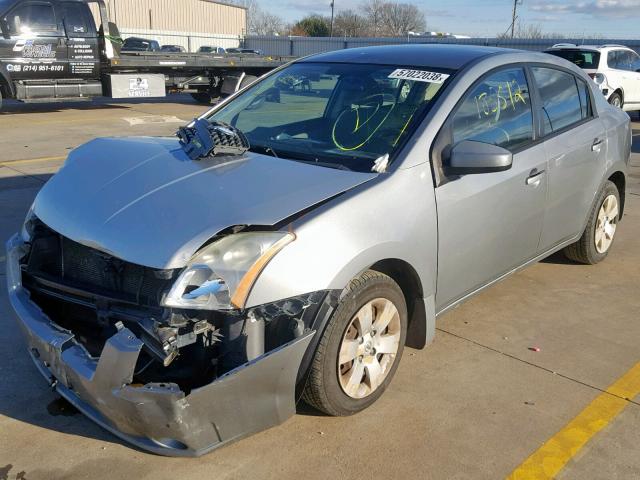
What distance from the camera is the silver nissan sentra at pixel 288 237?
8.69 feet

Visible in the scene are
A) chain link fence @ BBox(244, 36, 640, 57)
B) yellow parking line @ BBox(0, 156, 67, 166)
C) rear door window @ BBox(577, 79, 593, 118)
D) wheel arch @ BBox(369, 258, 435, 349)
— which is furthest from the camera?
chain link fence @ BBox(244, 36, 640, 57)

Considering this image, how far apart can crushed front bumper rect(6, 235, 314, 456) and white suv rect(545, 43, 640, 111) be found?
543 inches

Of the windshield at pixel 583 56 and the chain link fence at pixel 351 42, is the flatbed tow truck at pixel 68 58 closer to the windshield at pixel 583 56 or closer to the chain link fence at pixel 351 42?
the windshield at pixel 583 56

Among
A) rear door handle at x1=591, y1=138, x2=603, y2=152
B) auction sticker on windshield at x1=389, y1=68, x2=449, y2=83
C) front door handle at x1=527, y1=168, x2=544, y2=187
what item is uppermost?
auction sticker on windshield at x1=389, y1=68, x2=449, y2=83

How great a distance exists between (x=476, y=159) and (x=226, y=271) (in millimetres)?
1506

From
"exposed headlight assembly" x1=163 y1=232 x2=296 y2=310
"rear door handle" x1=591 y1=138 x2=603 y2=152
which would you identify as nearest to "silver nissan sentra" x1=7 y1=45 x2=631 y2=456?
"exposed headlight assembly" x1=163 y1=232 x2=296 y2=310

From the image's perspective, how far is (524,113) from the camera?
427 centimetres

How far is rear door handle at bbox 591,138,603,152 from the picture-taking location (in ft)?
15.9

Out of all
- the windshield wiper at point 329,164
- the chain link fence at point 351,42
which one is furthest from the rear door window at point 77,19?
Result: the chain link fence at point 351,42

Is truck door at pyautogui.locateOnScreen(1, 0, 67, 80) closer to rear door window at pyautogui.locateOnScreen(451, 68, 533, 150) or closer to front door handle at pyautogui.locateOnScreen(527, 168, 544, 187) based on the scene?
rear door window at pyautogui.locateOnScreen(451, 68, 533, 150)

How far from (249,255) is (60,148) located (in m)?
8.82

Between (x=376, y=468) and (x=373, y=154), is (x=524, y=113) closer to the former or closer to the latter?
(x=373, y=154)


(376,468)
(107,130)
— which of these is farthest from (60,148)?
(376,468)

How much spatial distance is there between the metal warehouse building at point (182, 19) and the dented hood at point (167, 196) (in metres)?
45.4
